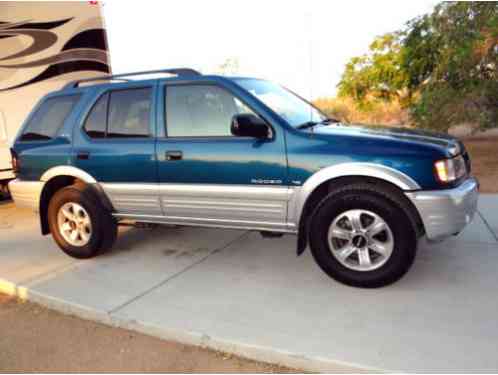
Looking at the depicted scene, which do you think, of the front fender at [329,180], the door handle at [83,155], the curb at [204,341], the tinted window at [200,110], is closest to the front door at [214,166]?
the tinted window at [200,110]

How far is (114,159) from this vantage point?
13.9 ft

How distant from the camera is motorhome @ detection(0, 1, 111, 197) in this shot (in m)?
6.87

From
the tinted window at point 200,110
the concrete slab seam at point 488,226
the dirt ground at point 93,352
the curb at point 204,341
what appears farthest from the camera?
the concrete slab seam at point 488,226

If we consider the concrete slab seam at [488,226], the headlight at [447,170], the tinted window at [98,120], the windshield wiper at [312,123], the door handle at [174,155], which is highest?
the tinted window at [98,120]

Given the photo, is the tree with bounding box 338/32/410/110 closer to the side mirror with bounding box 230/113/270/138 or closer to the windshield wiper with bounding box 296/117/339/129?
the windshield wiper with bounding box 296/117/339/129

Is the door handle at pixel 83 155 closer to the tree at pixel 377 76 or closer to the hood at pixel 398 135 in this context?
the hood at pixel 398 135

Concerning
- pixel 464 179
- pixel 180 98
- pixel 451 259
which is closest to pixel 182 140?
pixel 180 98

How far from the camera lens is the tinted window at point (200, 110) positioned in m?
3.83

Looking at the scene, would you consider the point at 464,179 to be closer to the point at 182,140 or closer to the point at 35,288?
the point at 182,140

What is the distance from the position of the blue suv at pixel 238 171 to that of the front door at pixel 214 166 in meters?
0.01

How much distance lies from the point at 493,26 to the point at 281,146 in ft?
24.6

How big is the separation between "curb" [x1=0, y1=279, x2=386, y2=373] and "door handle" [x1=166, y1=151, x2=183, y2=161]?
146 cm

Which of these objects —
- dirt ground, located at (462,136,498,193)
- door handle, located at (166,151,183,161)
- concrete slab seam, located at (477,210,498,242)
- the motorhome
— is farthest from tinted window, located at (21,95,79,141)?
dirt ground, located at (462,136,498,193)

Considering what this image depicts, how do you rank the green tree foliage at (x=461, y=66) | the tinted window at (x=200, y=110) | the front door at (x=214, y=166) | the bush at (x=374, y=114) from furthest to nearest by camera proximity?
the bush at (x=374, y=114) < the green tree foliage at (x=461, y=66) < the tinted window at (x=200, y=110) < the front door at (x=214, y=166)
